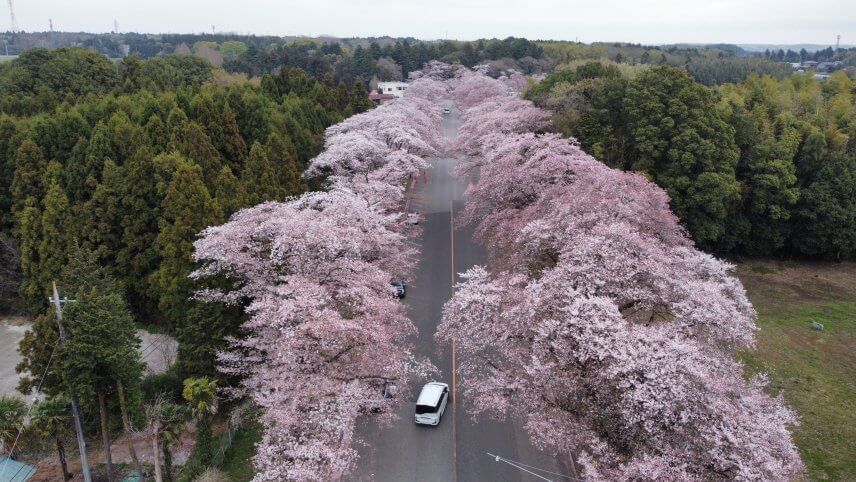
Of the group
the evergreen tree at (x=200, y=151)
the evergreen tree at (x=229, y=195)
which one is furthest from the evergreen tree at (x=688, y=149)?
the evergreen tree at (x=200, y=151)

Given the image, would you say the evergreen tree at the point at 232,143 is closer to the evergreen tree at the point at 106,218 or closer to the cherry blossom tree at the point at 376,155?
the cherry blossom tree at the point at 376,155

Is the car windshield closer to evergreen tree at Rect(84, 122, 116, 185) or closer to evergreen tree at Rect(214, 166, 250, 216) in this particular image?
evergreen tree at Rect(214, 166, 250, 216)

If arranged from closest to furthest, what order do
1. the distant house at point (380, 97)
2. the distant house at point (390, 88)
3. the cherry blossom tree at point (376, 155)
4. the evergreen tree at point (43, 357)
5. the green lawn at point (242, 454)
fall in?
the evergreen tree at point (43, 357), the green lawn at point (242, 454), the cherry blossom tree at point (376, 155), the distant house at point (380, 97), the distant house at point (390, 88)

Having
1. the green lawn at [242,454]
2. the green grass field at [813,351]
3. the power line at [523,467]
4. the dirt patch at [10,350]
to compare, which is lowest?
the dirt patch at [10,350]

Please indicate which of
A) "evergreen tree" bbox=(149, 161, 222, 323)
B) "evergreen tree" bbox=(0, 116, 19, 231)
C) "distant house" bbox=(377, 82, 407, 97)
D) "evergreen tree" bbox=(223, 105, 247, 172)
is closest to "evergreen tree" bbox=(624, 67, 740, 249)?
"evergreen tree" bbox=(223, 105, 247, 172)

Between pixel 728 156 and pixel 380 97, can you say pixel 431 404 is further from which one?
pixel 380 97

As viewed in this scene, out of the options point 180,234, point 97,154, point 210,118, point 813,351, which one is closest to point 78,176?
point 97,154
